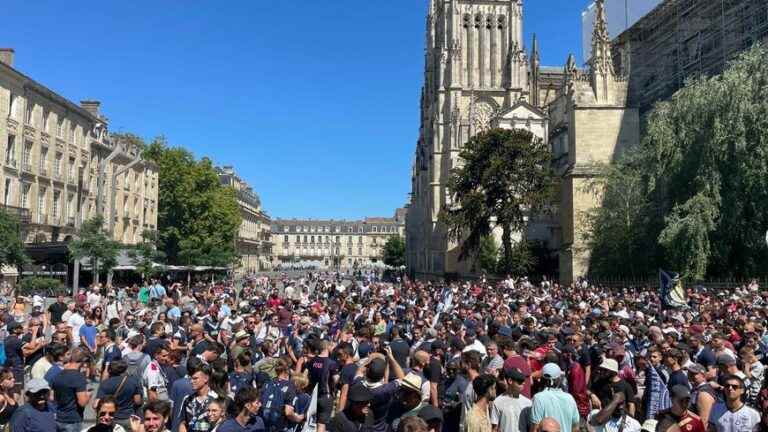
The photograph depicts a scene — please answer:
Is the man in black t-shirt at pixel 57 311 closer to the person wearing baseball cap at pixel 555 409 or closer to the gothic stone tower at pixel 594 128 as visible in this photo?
the person wearing baseball cap at pixel 555 409

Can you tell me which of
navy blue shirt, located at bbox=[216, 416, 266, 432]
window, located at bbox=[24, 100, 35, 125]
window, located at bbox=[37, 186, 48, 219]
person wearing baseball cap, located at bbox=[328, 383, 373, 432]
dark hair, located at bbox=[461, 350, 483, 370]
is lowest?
navy blue shirt, located at bbox=[216, 416, 266, 432]

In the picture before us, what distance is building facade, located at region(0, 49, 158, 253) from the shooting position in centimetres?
3127

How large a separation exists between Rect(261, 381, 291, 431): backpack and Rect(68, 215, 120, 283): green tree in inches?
870

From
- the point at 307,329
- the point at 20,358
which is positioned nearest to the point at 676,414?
the point at 307,329

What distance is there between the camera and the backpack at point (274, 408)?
5500 mm

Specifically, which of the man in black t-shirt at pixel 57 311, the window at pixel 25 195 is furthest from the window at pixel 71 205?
the man in black t-shirt at pixel 57 311

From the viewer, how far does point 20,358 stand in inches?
318

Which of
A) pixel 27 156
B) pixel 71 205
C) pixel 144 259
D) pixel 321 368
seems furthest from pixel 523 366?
pixel 71 205

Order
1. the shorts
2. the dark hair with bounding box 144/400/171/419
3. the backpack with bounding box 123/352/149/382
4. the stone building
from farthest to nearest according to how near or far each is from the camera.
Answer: the stone building
the backpack with bounding box 123/352/149/382
the shorts
the dark hair with bounding box 144/400/171/419

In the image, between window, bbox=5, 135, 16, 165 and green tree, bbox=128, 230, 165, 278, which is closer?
green tree, bbox=128, 230, 165, 278

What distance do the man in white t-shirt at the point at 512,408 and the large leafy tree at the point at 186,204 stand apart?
47.7 meters

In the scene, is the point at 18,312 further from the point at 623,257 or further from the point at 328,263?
the point at 328,263

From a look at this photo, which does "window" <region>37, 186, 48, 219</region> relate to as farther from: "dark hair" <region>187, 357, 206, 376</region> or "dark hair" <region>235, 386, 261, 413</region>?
"dark hair" <region>235, 386, 261, 413</region>

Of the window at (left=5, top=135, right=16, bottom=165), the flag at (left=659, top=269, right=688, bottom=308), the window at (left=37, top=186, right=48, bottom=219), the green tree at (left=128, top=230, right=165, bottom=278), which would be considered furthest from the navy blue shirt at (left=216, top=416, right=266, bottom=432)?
the window at (left=37, top=186, right=48, bottom=219)
